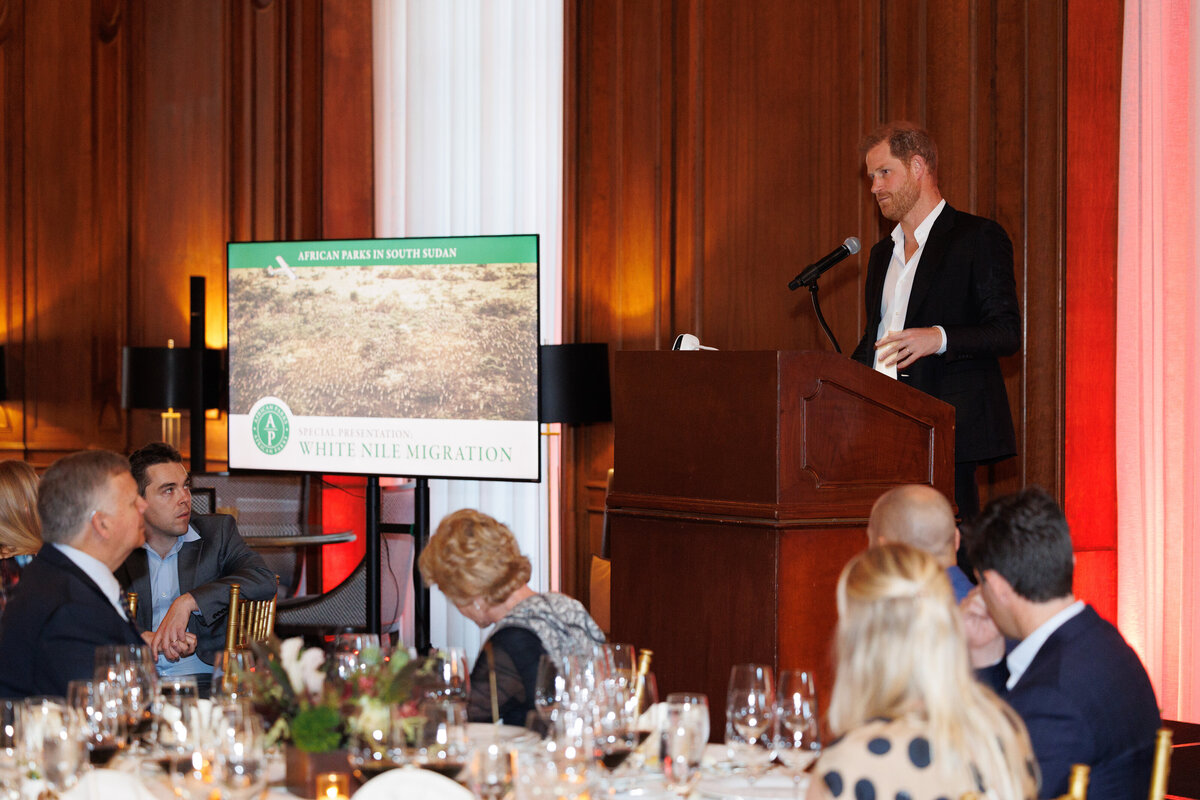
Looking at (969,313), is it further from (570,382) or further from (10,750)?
(10,750)

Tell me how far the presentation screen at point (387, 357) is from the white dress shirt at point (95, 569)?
10.2 ft

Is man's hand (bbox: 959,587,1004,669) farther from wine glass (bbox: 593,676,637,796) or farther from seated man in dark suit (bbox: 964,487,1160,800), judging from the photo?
wine glass (bbox: 593,676,637,796)

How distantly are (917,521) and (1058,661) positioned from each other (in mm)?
780

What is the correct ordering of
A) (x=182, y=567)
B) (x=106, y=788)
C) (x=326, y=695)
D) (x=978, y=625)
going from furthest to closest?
1. (x=182, y=567)
2. (x=978, y=625)
3. (x=326, y=695)
4. (x=106, y=788)

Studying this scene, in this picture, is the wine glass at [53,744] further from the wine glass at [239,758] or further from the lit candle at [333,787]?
the lit candle at [333,787]

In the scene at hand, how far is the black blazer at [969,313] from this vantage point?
4.23m

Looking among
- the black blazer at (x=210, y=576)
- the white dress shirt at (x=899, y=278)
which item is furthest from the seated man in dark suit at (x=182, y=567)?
the white dress shirt at (x=899, y=278)

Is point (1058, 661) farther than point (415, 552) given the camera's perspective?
No

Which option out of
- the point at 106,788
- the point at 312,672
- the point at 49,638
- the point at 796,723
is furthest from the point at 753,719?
the point at 49,638

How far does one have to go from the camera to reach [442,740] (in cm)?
215

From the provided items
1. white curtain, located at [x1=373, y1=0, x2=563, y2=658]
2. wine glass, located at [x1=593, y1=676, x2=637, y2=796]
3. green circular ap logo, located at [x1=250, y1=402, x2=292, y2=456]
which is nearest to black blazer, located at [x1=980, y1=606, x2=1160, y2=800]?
wine glass, located at [x1=593, y1=676, x2=637, y2=796]

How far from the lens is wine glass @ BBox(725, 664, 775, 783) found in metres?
2.32

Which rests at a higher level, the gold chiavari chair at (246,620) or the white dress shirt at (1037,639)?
the white dress shirt at (1037,639)

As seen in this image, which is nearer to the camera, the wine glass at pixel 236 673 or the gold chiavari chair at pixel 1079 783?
the gold chiavari chair at pixel 1079 783
